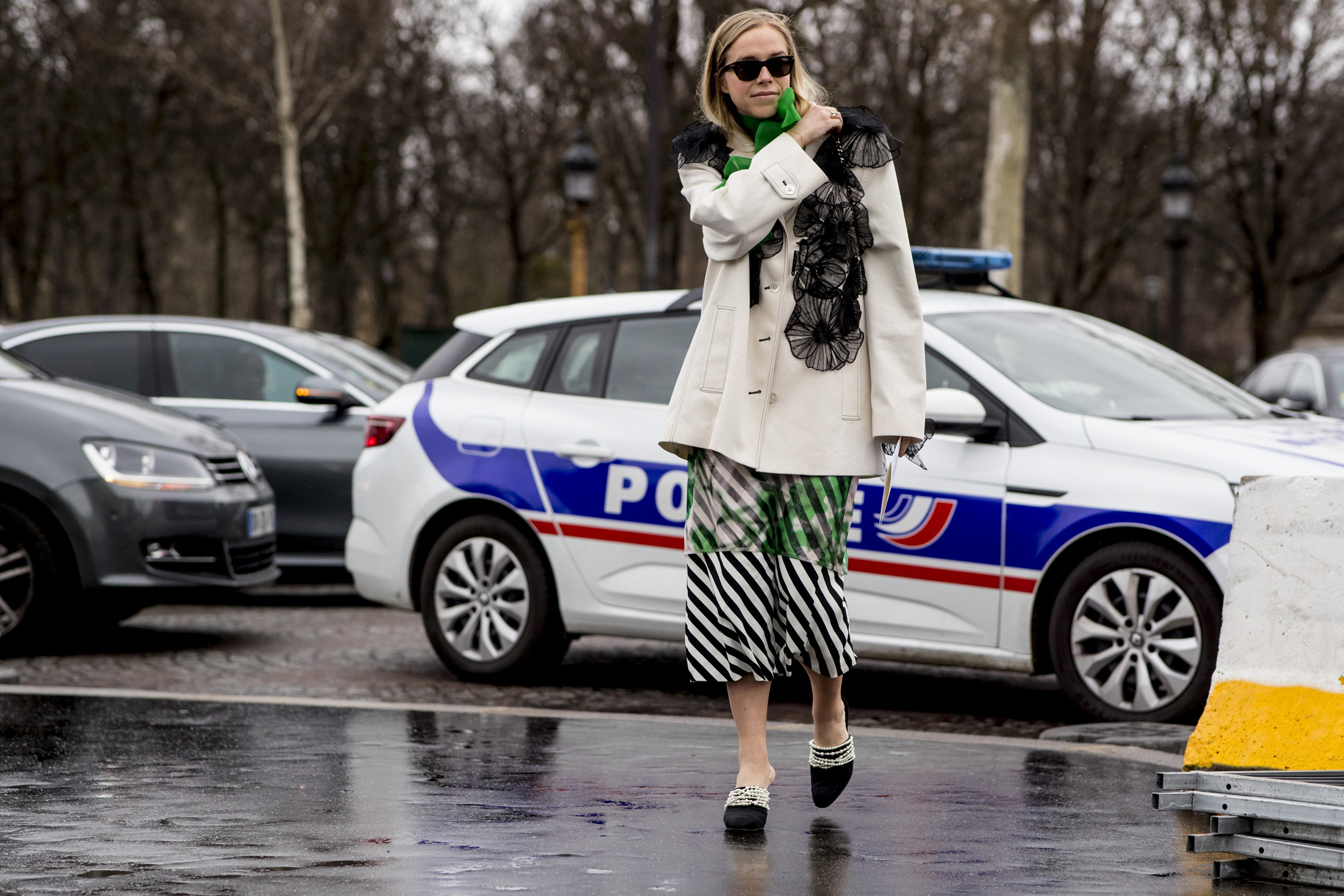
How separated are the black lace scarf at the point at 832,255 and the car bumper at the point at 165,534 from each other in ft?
14.5

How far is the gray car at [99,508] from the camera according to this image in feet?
25.4

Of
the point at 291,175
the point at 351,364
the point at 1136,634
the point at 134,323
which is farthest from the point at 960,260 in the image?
the point at 291,175

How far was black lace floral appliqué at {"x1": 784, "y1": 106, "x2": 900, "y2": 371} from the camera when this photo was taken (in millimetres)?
4254

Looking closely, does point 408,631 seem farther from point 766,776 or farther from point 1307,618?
point 1307,618

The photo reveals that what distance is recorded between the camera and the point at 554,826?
4.16 meters

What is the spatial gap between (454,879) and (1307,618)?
198 centimetres

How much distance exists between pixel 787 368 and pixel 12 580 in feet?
15.5

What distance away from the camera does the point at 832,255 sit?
4258mm

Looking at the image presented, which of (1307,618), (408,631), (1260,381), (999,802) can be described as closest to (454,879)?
(999,802)

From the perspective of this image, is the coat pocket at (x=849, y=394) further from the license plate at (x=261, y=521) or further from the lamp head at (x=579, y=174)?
the lamp head at (x=579, y=174)

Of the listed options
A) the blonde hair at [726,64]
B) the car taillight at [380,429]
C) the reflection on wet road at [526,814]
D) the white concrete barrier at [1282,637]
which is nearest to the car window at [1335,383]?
the car taillight at [380,429]

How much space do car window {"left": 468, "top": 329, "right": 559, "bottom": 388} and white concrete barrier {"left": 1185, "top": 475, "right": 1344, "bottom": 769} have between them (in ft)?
12.1

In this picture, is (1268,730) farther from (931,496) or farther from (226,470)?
(226,470)

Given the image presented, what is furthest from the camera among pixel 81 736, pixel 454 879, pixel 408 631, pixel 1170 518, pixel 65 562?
pixel 408 631
